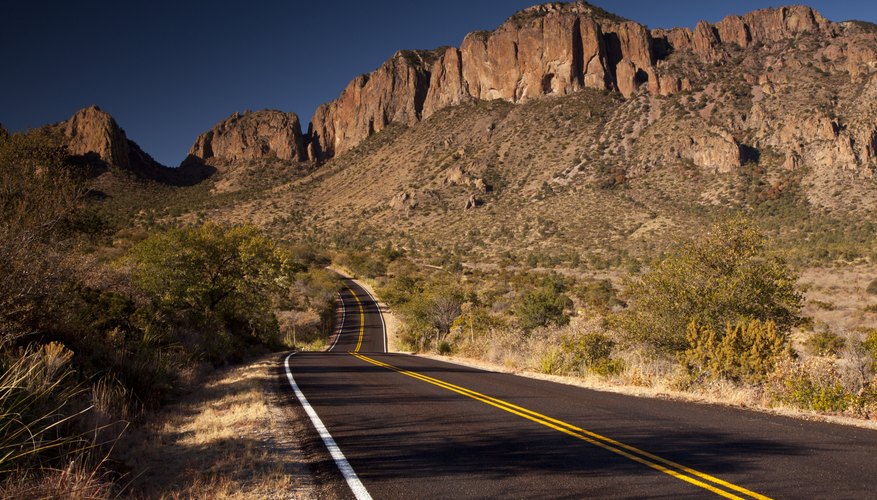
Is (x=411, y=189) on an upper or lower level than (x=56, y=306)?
upper

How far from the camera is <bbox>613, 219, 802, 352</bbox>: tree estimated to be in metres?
12.9

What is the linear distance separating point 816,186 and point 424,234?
54356mm

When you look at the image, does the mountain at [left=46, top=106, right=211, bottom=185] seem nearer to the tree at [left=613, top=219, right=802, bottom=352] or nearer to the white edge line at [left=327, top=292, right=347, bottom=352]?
the white edge line at [left=327, top=292, right=347, bottom=352]

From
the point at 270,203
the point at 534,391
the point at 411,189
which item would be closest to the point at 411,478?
the point at 534,391

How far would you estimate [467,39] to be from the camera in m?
140

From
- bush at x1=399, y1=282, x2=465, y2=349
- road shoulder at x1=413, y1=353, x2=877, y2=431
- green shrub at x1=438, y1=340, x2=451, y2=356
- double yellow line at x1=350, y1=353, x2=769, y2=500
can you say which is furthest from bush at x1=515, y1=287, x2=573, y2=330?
double yellow line at x1=350, y1=353, x2=769, y2=500

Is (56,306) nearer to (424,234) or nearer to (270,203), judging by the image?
(424,234)

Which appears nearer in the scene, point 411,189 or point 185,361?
point 185,361

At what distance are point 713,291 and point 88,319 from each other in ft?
51.1

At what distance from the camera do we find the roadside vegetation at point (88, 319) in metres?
4.54

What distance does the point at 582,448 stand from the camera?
5.69m

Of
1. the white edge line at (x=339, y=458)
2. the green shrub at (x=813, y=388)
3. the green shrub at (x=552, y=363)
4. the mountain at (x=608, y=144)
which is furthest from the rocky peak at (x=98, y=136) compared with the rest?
the green shrub at (x=813, y=388)

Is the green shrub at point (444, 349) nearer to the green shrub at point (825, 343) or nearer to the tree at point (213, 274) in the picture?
the tree at point (213, 274)

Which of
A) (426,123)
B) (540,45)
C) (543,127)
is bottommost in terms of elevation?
(543,127)
